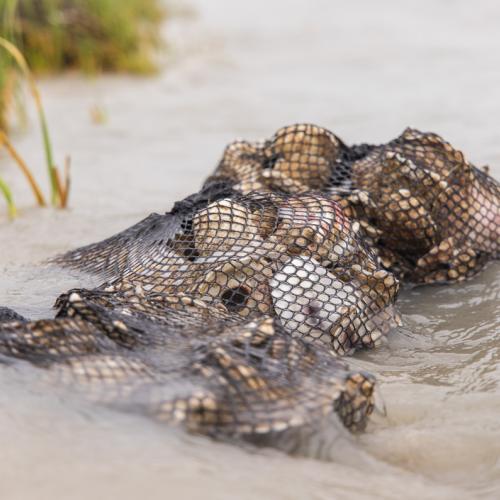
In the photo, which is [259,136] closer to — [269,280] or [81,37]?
[81,37]

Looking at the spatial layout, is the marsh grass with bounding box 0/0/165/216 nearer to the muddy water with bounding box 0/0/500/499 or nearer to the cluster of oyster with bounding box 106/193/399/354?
the muddy water with bounding box 0/0/500/499

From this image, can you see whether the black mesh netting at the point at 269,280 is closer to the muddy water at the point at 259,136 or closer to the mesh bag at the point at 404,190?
the mesh bag at the point at 404,190

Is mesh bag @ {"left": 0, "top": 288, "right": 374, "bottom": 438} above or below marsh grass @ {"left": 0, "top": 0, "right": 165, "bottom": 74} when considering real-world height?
below

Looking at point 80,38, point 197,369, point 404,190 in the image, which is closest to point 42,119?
point 404,190

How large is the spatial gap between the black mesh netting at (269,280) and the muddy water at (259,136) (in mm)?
108

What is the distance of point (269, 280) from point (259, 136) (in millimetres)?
3888

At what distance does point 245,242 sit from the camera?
337 cm

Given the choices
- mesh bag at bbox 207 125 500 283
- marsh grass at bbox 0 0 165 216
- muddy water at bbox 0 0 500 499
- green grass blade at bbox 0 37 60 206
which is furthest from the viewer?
marsh grass at bbox 0 0 165 216

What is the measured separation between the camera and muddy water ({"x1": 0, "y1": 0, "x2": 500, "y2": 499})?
2.31 m

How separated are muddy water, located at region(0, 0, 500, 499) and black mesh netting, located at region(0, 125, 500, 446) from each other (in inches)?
4.3

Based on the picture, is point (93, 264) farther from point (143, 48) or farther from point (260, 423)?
point (143, 48)

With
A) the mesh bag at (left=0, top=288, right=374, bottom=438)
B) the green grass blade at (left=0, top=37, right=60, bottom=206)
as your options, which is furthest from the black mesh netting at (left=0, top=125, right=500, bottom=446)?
the green grass blade at (left=0, top=37, right=60, bottom=206)

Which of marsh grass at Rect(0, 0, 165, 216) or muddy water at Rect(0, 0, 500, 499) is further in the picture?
marsh grass at Rect(0, 0, 165, 216)

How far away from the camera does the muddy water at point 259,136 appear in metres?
2.31
